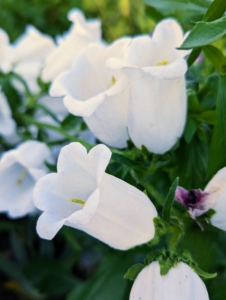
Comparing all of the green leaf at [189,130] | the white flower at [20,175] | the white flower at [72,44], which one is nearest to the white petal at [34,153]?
the white flower at [20,175]

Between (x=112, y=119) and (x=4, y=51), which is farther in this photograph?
(x=4, y=51)

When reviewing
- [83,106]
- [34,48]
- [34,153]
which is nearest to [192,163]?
[83,106]

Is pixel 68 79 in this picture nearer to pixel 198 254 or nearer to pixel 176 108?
pixel 176 108

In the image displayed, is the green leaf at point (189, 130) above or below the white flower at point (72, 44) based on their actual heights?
above

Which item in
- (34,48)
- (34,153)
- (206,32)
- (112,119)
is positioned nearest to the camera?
(206,32)

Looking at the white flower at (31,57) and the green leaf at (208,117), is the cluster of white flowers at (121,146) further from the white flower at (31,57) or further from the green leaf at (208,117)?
the white flower at (31,57)

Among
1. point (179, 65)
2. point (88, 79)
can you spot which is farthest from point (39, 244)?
point (179, 65)

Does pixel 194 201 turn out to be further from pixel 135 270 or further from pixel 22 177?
pixel 22 177
